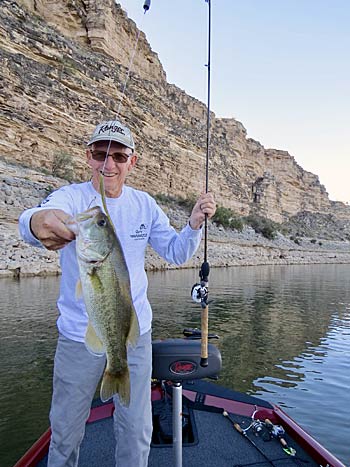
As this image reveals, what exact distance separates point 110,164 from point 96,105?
42076 millimetres

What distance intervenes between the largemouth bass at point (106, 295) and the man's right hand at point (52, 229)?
0.07 meters

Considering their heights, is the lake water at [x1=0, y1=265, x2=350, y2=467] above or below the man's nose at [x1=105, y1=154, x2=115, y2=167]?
below

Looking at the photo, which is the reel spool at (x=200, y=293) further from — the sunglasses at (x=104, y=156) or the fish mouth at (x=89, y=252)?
the fish mouth at (x=89, y=252)

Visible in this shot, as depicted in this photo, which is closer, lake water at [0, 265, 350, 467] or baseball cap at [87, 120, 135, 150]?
baseball cap at [87, 120, 135, 150]

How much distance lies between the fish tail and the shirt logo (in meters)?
0.96

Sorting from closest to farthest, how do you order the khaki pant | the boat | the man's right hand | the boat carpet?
the man's right hand, the khaki pant, the boat, the boat carpet

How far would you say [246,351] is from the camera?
1012cm

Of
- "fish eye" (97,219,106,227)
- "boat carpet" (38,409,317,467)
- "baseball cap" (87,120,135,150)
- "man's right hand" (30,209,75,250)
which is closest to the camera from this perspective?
"fish eye" (97,219,106,227)

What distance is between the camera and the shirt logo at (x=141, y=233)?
3090 mm

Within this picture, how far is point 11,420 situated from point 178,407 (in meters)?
3.82

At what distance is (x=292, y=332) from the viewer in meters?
12.4

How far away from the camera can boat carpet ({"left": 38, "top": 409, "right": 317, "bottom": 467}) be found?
3746mm

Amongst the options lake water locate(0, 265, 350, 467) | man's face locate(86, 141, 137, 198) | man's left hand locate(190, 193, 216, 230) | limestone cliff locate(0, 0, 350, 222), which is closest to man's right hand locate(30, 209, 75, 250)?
man's face locate(86, 141, 137, 198)

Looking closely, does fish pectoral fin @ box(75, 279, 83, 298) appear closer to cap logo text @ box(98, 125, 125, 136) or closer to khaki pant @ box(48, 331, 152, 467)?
khaki pant @ box(48, 331, 152, 467)
